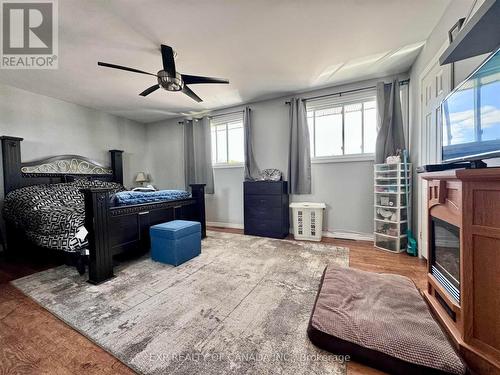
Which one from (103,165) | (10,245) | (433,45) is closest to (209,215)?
(103,165)

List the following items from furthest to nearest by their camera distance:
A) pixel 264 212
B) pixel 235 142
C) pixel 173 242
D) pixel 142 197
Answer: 1. pixel 235 142
2. pixel 264 212
3. pixel 142 197
4. pixel 173 242

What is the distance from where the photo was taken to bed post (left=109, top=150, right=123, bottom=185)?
4.20 meters

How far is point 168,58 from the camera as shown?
1.99 metres

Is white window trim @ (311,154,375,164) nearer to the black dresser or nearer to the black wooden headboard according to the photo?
the black dresser

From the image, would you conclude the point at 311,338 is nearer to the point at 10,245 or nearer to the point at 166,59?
the point at 166,59

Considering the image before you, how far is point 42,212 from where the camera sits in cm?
216

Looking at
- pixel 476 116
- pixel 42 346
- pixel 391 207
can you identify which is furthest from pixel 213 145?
pixel 476 116

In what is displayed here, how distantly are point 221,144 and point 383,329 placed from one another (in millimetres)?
3921

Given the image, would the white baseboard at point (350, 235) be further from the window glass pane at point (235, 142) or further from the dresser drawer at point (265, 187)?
the window glass pane at point (235, 142)

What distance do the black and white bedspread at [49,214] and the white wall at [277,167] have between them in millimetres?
2163

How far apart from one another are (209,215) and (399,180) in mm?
3478

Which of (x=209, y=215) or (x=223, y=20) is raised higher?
(x=223, y=20)

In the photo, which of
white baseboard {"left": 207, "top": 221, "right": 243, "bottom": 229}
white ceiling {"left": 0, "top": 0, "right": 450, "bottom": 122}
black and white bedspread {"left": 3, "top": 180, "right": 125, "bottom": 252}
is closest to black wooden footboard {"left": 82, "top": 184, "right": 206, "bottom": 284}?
black and white bedspread {"left": 3, "top": 180, "right": 125, "bottom": 252}

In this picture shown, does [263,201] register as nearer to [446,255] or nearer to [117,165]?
[446,255]
